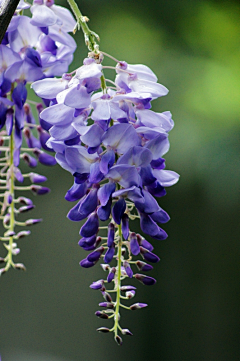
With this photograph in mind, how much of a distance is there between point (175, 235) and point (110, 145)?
1135 millimetres

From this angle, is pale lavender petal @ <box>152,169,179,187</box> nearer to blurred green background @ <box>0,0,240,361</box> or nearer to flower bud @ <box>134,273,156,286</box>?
flower bud @ <box>134,273,156,286</box>

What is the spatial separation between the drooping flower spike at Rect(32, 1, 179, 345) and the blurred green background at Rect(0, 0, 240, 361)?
105cm

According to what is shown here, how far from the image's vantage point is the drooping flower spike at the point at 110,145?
0.20 meters

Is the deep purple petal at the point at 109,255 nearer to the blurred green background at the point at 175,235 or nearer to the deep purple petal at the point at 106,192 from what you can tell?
the deep purple petal at the point at 106,192

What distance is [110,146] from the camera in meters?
0.20

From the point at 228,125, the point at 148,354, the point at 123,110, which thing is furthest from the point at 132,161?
the point at 148,354

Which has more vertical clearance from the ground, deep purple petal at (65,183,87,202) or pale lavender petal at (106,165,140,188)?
pale lavender petal at (106,165,140,188)

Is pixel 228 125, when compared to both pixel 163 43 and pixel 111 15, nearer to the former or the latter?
pixel 163 43

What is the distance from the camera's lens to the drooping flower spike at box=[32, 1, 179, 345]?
20 cm

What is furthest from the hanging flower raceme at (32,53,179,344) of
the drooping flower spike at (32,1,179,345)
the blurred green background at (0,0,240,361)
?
the blurred green background at (0,0,240,361)

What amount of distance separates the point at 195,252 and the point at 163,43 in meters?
0.70

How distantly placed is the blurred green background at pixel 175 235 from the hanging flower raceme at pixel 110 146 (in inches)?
41.4

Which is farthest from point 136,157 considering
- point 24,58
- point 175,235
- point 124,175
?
point 175,235

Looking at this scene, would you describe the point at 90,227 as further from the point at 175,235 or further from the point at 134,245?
the point at 175,235
